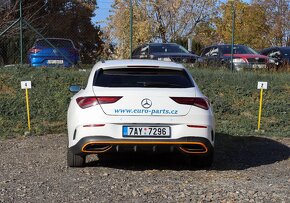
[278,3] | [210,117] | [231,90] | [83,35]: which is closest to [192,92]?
[210,117]

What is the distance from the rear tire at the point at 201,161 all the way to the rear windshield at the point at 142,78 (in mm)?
1054

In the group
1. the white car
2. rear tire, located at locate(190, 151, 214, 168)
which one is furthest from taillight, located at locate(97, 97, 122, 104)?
rear tire, located at locate(190, 151, 214, 168)

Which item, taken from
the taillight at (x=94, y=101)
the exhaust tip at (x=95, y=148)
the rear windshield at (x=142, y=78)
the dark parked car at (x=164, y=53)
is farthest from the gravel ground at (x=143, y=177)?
the dark parked car at (x=164, y=53)

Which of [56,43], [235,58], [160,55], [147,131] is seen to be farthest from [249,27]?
[147,131]

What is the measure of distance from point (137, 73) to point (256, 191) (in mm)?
2458

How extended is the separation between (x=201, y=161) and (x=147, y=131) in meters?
1.22

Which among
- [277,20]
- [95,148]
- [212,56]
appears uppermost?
[277,20]

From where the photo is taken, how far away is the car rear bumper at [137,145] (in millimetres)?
7277

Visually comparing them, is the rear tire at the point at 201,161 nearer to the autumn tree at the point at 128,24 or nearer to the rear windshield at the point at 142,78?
the rear windshield at the point at 142,78

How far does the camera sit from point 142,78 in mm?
7820

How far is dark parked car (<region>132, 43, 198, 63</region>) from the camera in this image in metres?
18.2

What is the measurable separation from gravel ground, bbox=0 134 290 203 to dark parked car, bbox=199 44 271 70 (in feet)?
25.1

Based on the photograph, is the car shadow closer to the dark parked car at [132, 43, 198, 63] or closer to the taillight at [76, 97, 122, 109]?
the taillight at [76, 97, 122, 109]

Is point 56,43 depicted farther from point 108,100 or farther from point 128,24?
point 108,100
